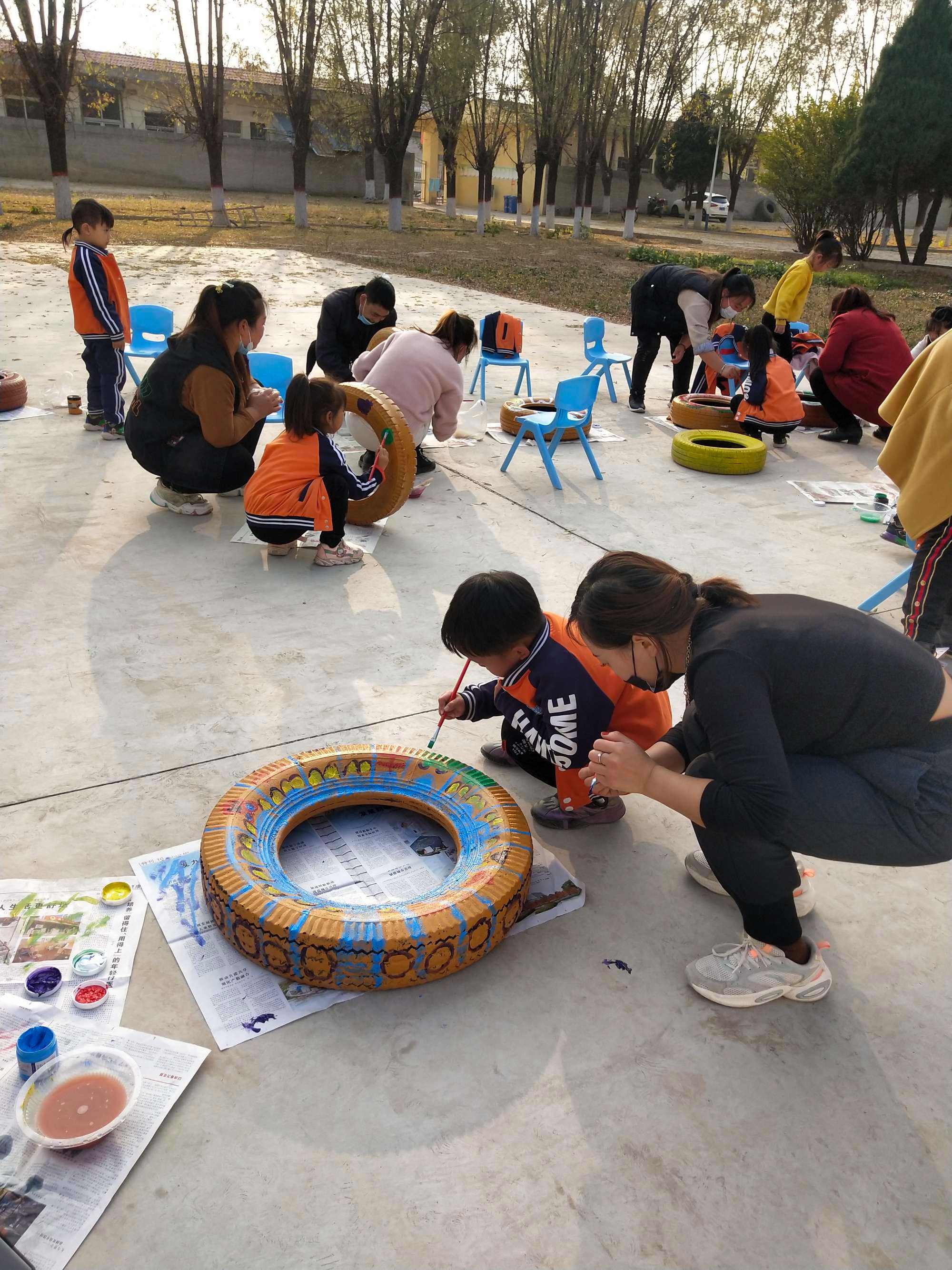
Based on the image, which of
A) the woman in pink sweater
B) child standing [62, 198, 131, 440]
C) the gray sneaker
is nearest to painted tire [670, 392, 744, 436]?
the woman in pink sweater

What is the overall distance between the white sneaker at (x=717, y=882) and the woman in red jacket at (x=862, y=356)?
5716mm

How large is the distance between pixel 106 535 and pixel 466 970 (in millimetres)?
3410

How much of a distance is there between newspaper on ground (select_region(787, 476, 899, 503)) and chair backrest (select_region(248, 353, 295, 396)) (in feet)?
12.2

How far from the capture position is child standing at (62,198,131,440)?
18.7 feet

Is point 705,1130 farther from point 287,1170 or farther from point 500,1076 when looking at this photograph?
point 287,1170

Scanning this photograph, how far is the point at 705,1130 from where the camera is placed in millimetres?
1897

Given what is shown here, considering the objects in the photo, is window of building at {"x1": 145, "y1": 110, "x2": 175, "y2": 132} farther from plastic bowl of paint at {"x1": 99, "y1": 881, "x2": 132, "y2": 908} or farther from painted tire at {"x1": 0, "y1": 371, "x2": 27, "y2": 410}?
plastic bowl of paint at {"x1": 99, "y1": 881, "x2": 132, "y2": 908}

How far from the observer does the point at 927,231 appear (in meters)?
23.1

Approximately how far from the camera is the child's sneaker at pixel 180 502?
504 centimetres

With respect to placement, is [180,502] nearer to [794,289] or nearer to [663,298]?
[663,298]

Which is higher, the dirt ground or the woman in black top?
the dirt ground

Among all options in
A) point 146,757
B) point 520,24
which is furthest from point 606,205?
point 146,757

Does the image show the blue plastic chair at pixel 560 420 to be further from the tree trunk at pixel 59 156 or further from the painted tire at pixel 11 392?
the tree trunk at pixel 59 156

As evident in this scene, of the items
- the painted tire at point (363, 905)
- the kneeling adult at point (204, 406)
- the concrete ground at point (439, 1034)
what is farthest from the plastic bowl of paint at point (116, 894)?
the kneeling adult at point (204, 406)
